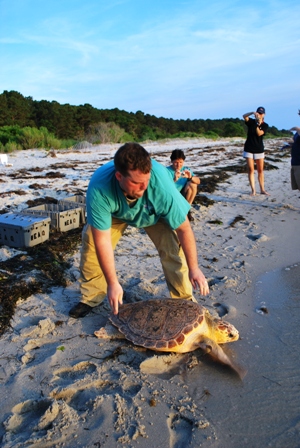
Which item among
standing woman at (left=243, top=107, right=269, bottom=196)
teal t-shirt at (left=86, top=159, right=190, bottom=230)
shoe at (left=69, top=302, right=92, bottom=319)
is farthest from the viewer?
standing woman at (left=243, top=107, right=269, bottom=196)

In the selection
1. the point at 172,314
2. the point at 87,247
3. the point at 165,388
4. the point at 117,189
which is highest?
the point at 117,189

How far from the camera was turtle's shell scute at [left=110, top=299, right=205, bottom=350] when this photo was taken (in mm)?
2711

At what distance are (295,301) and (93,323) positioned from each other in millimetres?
1981

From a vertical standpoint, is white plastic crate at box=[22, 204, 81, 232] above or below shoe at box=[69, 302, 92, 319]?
above

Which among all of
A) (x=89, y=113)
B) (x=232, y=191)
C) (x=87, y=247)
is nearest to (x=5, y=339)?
(x=87, y=247)

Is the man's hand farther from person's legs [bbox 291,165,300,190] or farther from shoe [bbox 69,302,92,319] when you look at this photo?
person's legs [bbox 291,165,300,190]

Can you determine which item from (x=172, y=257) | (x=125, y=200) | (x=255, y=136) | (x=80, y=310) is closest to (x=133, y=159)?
(x=125, y=200)

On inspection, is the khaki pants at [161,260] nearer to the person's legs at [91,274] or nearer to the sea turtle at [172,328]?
the person's legs at [91,274]

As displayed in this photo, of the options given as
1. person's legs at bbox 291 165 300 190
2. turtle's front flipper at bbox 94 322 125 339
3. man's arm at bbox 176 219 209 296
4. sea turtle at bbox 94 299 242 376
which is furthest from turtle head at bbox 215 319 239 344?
person's legs at bbox 291 165 300 190

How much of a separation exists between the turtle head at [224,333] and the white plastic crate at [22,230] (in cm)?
260

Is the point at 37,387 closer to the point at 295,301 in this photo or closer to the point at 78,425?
the point at 78,425

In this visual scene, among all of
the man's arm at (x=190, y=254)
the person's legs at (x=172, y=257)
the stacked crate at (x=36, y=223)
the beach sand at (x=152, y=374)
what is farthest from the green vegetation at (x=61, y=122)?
the man's arm at (x=190, y=254)

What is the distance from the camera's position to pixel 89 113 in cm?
3147

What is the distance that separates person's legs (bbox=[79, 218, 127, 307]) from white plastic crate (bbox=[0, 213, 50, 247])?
1428 mm
